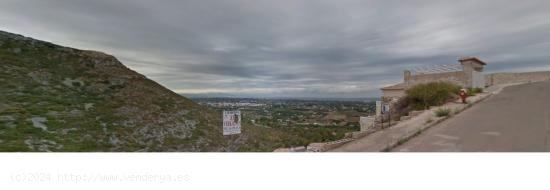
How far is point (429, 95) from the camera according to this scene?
34.0 feet

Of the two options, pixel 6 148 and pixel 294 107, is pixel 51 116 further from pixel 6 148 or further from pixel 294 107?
pixel 294 107

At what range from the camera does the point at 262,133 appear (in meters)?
10.4

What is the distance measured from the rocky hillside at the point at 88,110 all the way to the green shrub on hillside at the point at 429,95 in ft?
20.6

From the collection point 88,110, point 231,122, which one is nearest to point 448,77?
point 231,122

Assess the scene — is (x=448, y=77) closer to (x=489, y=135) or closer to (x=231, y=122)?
(x=489, y=135)

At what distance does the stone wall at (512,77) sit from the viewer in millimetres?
21333

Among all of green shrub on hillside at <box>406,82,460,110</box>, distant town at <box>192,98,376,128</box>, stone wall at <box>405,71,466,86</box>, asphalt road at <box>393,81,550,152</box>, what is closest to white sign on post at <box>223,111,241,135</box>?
distant town at <box>192,98,376,128</box>

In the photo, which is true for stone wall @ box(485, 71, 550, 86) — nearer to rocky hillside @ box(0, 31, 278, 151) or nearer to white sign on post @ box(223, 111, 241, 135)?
rocky hillside @ box(0, 31, 278, 151)

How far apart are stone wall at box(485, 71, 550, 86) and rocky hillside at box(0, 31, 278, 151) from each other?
2189 centimetres

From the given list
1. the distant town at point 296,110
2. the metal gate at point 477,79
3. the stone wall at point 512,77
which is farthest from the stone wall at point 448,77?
the stone wall at point 512,77

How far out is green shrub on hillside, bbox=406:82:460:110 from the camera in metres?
10.3

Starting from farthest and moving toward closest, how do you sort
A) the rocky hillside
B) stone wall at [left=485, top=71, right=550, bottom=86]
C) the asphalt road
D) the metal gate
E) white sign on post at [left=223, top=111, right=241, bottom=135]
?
stone wall at [left=485, top=71, right=550, bottom=86]
the metal gate
the rocky hillside
white sign on post at [left=223, top=111, right=241, bottom=135]
the asphalt road

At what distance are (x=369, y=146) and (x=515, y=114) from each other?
4.77m

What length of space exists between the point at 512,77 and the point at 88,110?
97.5 ft
